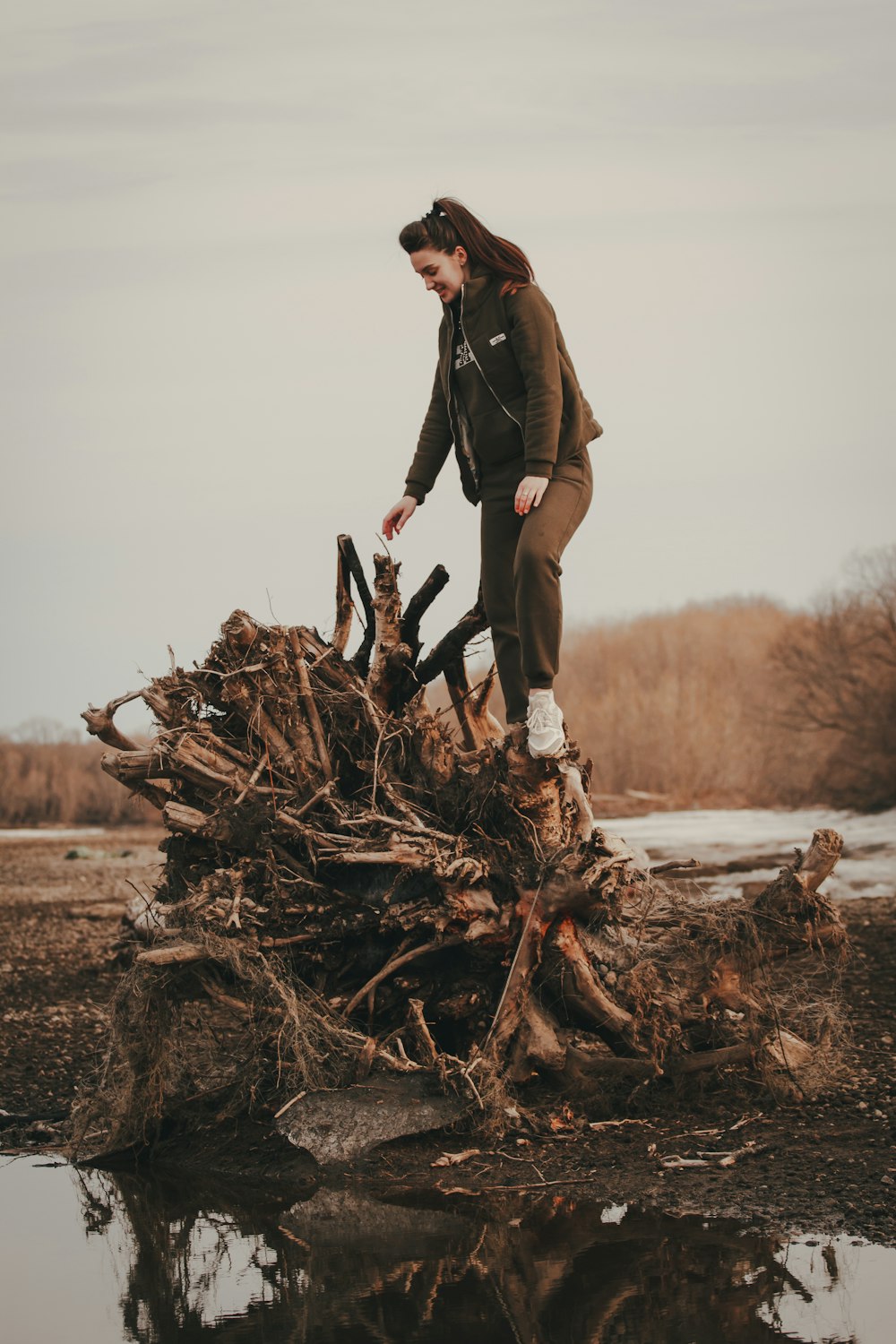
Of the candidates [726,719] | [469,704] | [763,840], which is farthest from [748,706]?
[469,704]

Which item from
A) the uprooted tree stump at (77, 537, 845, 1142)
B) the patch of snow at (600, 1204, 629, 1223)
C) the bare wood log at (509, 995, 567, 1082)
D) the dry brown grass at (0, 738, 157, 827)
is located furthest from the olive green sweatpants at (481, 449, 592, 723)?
the dry brown grass at (0, 738, 157, 827)

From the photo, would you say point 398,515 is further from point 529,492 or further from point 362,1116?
point 362,1116

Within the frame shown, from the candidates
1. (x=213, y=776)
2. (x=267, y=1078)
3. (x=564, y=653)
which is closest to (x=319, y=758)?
(x=213, y=776)

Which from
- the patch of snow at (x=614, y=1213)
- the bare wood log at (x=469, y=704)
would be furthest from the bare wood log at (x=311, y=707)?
the patch of snow at (x=614, y=1213)

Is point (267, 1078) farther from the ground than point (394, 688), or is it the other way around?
point (394, 688)

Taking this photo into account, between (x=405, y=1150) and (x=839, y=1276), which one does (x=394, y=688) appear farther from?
(x=839, y=1276)

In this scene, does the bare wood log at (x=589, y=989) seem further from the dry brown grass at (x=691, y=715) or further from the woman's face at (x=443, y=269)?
the dry brown grass at (x=691, y=715)

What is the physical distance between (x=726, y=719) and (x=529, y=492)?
29.1 meters

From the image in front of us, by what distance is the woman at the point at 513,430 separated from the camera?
621 centimetres

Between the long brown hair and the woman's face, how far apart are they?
0.02 metres

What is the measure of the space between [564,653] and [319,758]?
108ft

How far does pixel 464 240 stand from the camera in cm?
651

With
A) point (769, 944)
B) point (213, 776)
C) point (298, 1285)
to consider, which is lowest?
point (298, 1285)

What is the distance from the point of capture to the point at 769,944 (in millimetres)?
6754
